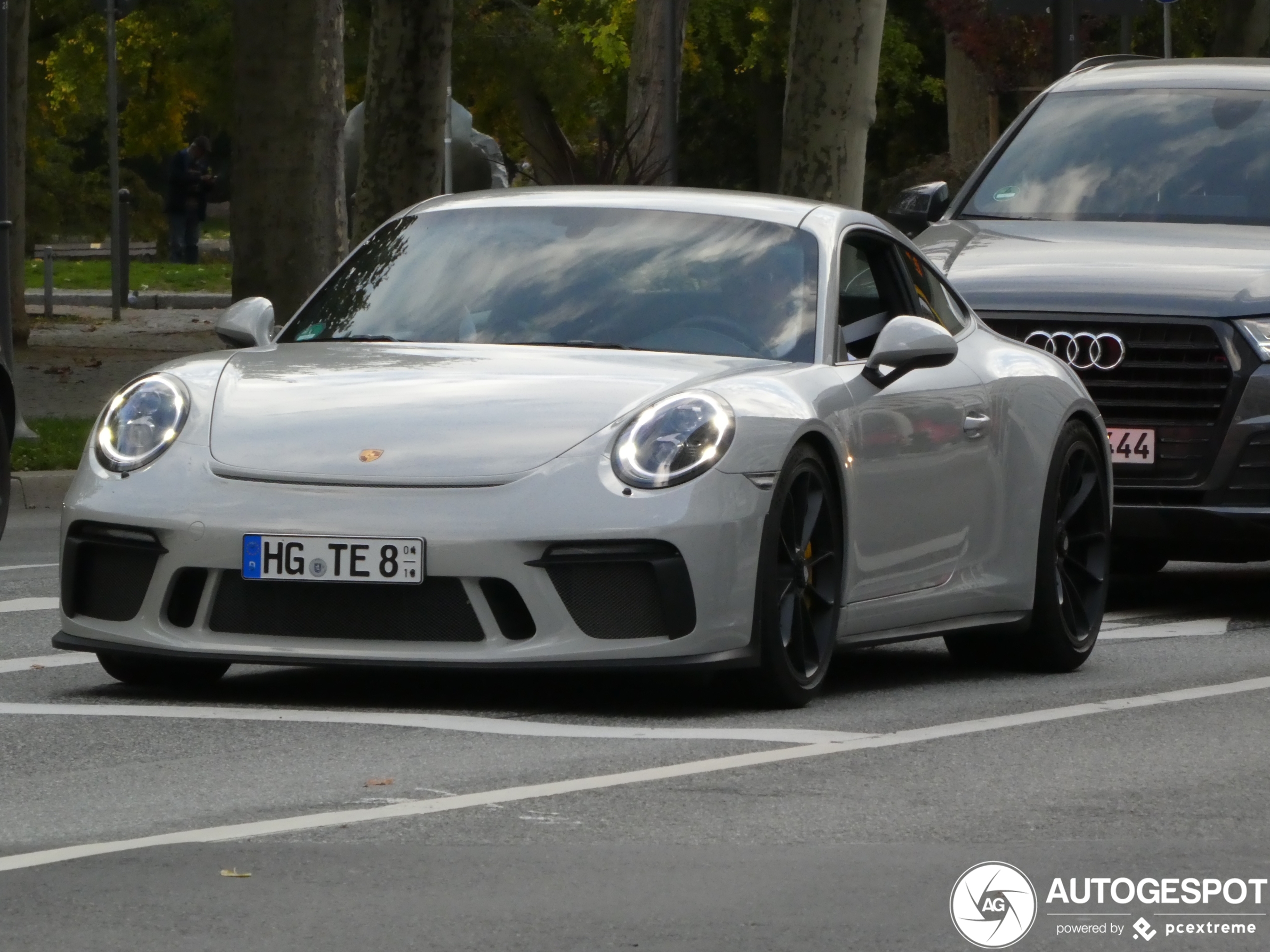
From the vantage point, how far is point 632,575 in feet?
23.8

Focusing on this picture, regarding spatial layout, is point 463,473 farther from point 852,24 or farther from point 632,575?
point 852,24

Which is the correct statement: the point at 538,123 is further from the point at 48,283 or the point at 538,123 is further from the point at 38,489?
the point at 38,489

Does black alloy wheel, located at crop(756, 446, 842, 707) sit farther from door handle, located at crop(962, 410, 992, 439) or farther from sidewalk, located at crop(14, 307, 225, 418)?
sidewalk, located at crop(14, 307, 225, 418)

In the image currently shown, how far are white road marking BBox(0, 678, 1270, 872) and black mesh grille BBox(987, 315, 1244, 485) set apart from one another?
234 centimetres

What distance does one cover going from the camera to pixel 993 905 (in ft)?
Result: 16.9

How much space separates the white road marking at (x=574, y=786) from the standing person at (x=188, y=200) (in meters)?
38.5

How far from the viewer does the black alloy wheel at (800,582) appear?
24.4ft

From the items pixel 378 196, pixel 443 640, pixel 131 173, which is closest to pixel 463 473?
pixel 443 640

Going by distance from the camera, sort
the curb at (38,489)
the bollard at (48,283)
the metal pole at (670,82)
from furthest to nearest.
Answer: the bollard at (48,283), the metal pole at (670,82), the curb at (38,489)

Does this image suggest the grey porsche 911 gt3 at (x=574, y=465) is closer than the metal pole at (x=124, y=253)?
Yes

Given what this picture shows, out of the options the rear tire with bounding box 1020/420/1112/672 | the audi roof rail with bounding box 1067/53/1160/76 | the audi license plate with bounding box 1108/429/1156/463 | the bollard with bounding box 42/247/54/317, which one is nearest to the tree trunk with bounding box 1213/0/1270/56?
the bollard with bounding box 42/247/54/317

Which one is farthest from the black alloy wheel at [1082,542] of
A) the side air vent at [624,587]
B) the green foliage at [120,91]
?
the green foliage at [120,91]

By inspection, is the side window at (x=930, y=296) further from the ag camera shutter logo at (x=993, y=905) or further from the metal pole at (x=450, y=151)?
the metal pole at (x=450, y=151)

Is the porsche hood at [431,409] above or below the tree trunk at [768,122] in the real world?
above
